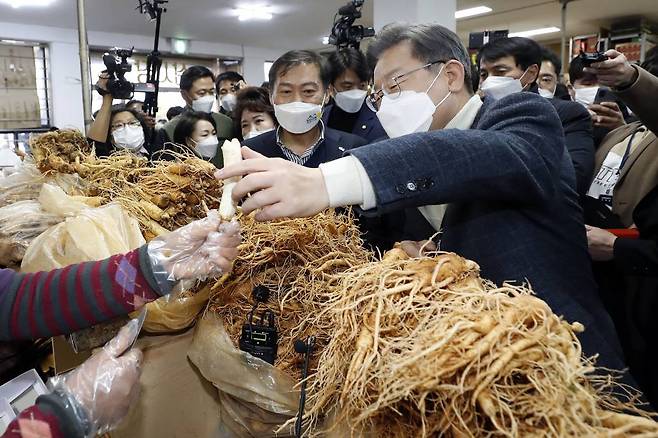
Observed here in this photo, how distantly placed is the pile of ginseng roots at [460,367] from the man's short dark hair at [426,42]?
57 centimetres

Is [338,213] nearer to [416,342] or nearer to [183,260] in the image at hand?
[183,260]

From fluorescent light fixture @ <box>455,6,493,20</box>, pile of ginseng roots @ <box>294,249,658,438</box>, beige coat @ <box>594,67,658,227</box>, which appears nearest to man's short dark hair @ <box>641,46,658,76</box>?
beige coat @ <box>594,67,658,227</box>

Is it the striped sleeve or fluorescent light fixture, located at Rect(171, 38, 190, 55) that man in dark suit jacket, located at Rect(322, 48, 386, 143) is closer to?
the striped sleeve

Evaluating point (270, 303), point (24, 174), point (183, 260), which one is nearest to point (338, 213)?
point (270, 303)

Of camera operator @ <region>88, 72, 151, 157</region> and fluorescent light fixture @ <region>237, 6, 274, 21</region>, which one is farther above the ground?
fluorescent light fixture @ <region>237, 6, 274, 21</region>

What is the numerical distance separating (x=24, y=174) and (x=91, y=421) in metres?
1.22

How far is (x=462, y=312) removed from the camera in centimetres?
62

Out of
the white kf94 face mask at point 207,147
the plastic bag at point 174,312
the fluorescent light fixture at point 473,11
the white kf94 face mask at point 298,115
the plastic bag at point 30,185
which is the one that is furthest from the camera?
the fluorescent light fixture at point 473,11

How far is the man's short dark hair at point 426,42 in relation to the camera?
1.09m

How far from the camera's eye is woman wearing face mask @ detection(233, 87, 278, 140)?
93.8 inches

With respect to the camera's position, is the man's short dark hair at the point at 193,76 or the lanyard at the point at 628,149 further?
the man's short dark hair at the point at 193,76

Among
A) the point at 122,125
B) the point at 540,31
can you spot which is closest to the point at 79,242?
the point at 122,125

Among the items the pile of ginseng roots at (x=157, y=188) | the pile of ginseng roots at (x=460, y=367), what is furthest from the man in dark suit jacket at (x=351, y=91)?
the pile of ginseng roots at (x=460, y=367)

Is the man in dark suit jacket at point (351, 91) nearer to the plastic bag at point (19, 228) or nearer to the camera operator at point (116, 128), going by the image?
the camera operator at point (116, 128)
